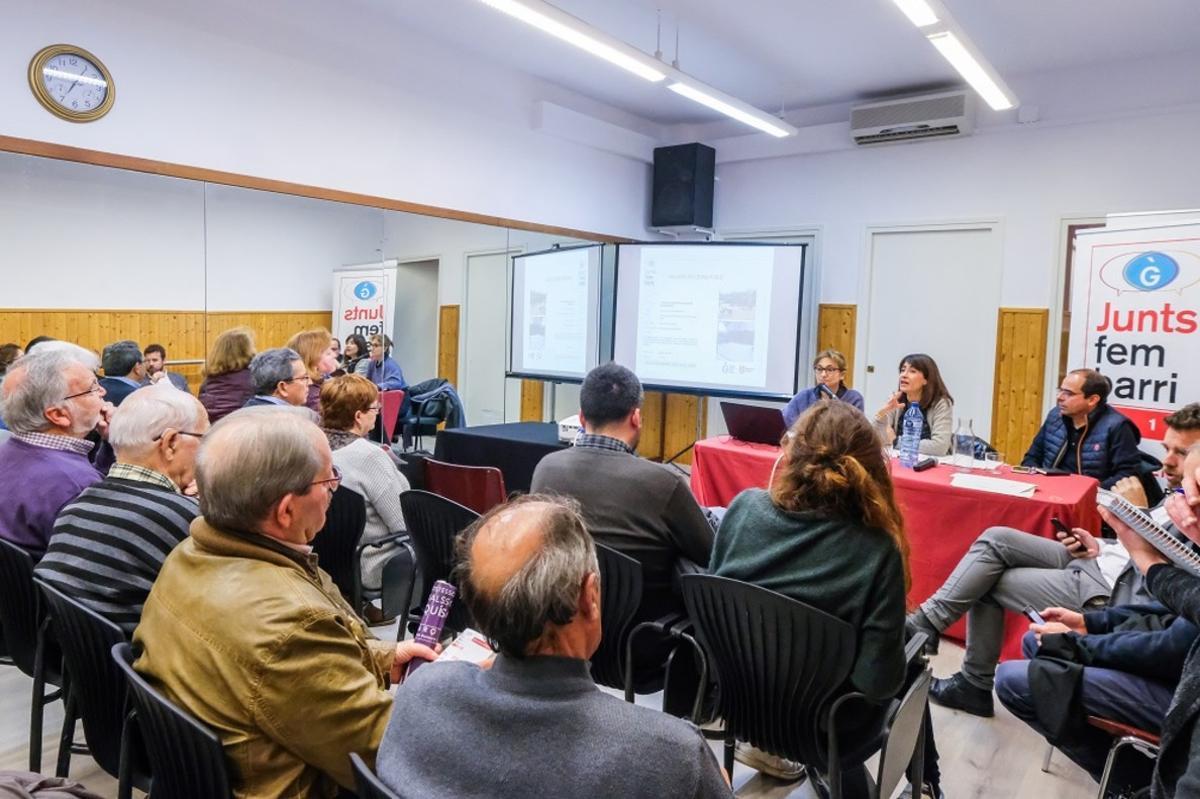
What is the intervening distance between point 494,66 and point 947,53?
320cm

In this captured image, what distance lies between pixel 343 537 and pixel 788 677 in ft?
5.26

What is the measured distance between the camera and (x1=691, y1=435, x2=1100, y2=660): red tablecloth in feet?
9.48

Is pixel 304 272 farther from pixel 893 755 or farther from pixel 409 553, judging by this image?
pixel 893 755

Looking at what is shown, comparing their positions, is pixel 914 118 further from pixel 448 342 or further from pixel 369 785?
pixel 369 785

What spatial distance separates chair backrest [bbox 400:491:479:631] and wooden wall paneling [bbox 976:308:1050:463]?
4.94 m

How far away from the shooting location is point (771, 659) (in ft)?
5.70

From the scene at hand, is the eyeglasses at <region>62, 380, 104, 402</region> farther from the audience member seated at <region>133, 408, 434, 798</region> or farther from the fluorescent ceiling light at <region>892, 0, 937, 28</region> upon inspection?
the fluorescent ceiling light at <region>892, 0, 937, 28</region>

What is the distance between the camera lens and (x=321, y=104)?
15.4 feet

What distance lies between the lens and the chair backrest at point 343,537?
2.58 m


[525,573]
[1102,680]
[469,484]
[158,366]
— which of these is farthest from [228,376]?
[1102,680]

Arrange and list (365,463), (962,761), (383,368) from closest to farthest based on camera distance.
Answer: (962,761) → (365,463) → (383,368)

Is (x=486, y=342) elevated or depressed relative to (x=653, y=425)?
elevated

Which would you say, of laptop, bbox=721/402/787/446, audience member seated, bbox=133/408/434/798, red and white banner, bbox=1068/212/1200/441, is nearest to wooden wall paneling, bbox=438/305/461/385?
laptop, bbox=721/402/787/446

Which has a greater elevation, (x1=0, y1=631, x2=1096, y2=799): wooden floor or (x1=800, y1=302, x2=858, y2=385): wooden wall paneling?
(x1=800, y1=302, x2=858, y2=385): wooden wall paneling
